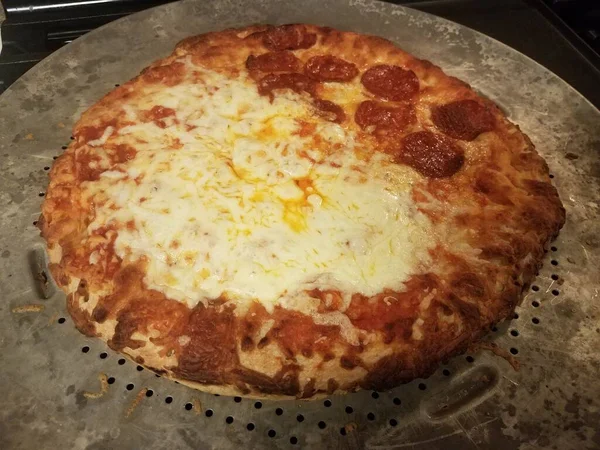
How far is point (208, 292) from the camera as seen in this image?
2121mm

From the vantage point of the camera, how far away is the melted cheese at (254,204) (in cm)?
215

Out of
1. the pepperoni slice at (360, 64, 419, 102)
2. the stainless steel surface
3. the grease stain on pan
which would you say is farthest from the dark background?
the grease stain on pan

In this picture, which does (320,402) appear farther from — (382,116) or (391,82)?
(391,82)

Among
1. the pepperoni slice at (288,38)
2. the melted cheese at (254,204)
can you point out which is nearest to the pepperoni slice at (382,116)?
the melted cheese at (254,204)

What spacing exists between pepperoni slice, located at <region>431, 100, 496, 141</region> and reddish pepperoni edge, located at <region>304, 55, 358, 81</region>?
49 cm

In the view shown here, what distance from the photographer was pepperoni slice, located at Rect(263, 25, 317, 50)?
307cm

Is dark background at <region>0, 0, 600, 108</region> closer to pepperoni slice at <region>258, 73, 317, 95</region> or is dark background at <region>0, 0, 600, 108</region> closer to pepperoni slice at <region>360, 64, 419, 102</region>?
pepperoni slice at <region>360, 64, 419, 102</region>

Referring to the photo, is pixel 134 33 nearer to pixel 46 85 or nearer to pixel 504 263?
pixel 46 85

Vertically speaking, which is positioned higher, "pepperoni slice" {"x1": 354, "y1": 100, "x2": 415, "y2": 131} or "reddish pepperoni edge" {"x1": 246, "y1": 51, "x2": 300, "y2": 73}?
"pepperoni slice" {"x1": 354, "y1": 100, "x2": 415, "y2": 131}

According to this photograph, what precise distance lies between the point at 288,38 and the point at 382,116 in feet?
2.56

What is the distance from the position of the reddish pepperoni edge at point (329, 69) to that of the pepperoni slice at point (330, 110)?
19cm

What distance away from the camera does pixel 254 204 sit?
7.66ft

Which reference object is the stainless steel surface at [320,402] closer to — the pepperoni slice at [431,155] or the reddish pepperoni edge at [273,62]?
the pepperoni slice at [431,155]

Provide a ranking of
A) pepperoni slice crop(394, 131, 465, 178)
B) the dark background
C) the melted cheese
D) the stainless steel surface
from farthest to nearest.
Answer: the dark background
pepperoni slice crop(394, 131, 465, 178)
the melted cheese
the stainless steel surface
